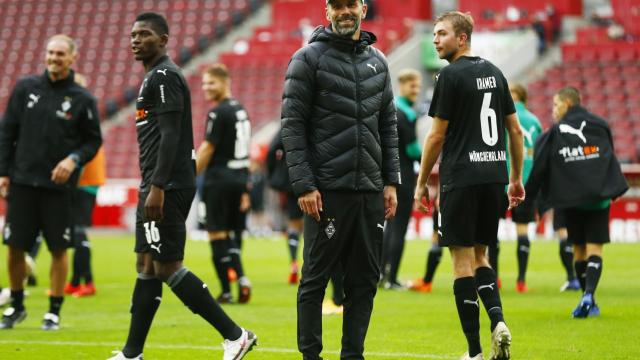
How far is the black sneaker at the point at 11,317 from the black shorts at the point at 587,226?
4961 millimetres

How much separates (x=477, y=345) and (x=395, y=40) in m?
28.5

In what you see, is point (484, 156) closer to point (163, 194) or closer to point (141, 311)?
point (163, 194)

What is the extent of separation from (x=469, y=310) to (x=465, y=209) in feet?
2.09

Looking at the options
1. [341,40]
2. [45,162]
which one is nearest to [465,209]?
[341,40]

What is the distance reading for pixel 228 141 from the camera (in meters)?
12.1

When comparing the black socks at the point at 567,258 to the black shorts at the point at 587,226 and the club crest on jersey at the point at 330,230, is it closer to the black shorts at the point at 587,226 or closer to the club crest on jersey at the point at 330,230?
the black shorts at the point at 587,226

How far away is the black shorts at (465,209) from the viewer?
298 inches

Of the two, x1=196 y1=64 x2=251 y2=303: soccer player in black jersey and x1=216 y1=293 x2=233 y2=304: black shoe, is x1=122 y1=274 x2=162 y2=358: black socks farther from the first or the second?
x1=216 y1=293 x2=233 y2=304: black shoe

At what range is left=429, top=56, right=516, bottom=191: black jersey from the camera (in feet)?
24.7

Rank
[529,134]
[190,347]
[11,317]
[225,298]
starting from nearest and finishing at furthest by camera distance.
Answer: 1. [190,347]
2. [11,317]
3. [225,298]
4. [529,134]

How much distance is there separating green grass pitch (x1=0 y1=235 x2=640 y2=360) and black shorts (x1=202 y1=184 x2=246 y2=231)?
0.88 meters

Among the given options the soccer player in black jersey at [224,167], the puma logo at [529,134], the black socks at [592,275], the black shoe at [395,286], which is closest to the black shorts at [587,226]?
the black socks at [592,275]

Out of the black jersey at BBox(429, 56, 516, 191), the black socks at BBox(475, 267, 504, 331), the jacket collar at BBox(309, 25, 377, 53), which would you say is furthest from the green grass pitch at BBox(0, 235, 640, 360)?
the jacket collar at BBox(309, 25, 377, 53)

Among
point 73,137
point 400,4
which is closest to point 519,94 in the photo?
point 73,137
